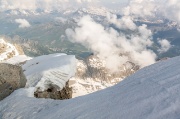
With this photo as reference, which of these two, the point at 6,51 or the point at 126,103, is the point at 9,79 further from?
the point at 6,51

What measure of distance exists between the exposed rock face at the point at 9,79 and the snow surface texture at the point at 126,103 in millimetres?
1216

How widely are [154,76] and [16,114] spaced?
581 centimetres

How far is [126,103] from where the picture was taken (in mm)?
8398

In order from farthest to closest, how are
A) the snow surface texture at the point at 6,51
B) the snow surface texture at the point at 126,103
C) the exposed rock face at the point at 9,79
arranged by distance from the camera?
the snow surface texture at the point at 6,51 < the exposed rock face at the point at 9,79 < the snow surface texture at the point at 126,103

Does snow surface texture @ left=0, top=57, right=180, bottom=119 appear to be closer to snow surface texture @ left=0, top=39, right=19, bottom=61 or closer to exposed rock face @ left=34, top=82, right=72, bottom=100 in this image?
exposed rock face @ left=34, top=82, right=72, bottom=100

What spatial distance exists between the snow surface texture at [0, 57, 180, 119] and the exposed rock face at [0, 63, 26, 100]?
1216mm

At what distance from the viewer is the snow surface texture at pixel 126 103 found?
7328mm

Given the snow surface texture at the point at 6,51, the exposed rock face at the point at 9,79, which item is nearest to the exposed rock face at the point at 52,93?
the exposed rock face at the point at 9,79

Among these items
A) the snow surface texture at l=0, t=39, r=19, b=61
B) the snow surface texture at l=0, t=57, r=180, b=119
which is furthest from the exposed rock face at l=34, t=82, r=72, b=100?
the snow surface texture at l=0, t=39, r=19, b=61

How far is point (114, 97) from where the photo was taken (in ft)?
31.0

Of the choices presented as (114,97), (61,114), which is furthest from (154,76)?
(61,114)

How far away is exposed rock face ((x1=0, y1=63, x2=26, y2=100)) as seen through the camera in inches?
571

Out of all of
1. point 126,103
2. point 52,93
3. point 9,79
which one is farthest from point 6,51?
point 126,103

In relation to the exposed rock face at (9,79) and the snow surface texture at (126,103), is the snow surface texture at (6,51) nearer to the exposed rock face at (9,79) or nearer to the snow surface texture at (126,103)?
the exposed rock face at (9,79)
